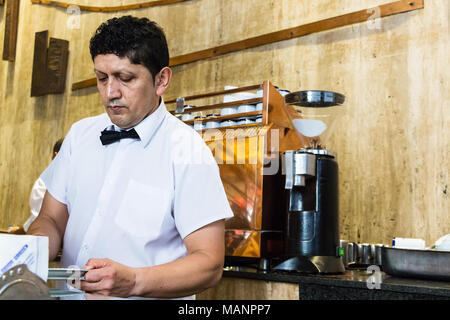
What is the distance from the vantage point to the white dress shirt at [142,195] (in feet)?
4.40

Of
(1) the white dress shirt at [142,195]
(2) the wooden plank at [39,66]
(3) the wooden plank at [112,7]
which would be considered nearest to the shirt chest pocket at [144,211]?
(1) the white dress shirt at [142,195]

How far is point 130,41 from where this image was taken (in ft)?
4.32

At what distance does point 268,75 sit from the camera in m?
3.43

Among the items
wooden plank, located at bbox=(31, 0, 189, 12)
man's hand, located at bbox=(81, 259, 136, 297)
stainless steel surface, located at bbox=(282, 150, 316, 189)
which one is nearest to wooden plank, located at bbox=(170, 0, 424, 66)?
wooden plank, located at bbox=(31, 0, 189, 12)

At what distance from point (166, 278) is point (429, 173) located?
1937mm

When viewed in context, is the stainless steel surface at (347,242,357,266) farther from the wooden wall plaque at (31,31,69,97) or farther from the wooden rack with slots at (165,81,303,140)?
the wooden wall plaque at (31,31,69,97)

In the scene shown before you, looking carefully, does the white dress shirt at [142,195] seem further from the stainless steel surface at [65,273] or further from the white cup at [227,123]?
the white cup at [227,123]

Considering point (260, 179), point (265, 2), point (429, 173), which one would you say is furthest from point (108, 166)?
point (265, 2)

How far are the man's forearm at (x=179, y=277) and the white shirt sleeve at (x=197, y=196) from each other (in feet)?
0.32

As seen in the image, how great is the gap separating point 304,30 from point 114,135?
7.03ft

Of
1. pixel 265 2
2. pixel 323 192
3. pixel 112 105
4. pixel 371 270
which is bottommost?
pixel 371 270

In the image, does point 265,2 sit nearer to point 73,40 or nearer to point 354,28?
point 354,28

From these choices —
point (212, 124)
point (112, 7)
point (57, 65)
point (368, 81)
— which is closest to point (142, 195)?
point (212, 124)
